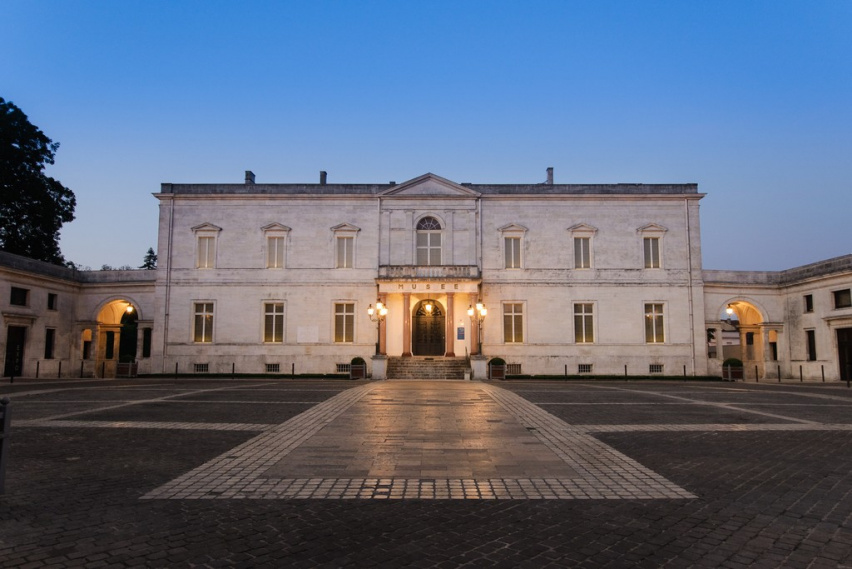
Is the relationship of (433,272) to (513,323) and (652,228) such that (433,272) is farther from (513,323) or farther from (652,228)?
(652,228)

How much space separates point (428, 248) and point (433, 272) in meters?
2.43

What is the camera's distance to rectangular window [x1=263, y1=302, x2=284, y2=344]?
115ft

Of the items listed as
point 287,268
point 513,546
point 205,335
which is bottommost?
point 513,546

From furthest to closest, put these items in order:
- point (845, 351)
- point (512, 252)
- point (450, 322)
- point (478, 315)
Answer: point (512, 252)
point (450, 322)
point (478, 315)
point (845, 351)

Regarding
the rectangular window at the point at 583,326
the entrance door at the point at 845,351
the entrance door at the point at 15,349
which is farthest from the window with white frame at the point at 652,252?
the entrance door at the point at 15,349

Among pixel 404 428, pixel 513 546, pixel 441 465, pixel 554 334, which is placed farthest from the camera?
pixel 554 334

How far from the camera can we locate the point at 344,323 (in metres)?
34.9

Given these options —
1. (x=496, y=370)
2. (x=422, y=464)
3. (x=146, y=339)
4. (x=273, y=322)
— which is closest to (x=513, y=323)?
(x=496, y=370)

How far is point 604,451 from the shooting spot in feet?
30.2

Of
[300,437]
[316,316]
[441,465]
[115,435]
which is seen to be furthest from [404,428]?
[316,316]

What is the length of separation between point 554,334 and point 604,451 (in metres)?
26.1

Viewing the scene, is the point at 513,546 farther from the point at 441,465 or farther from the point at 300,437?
the point at 300,437

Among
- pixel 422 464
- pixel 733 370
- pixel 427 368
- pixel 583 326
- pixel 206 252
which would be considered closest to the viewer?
pixel 422 464

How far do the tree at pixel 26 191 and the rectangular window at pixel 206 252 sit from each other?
42.3ft
